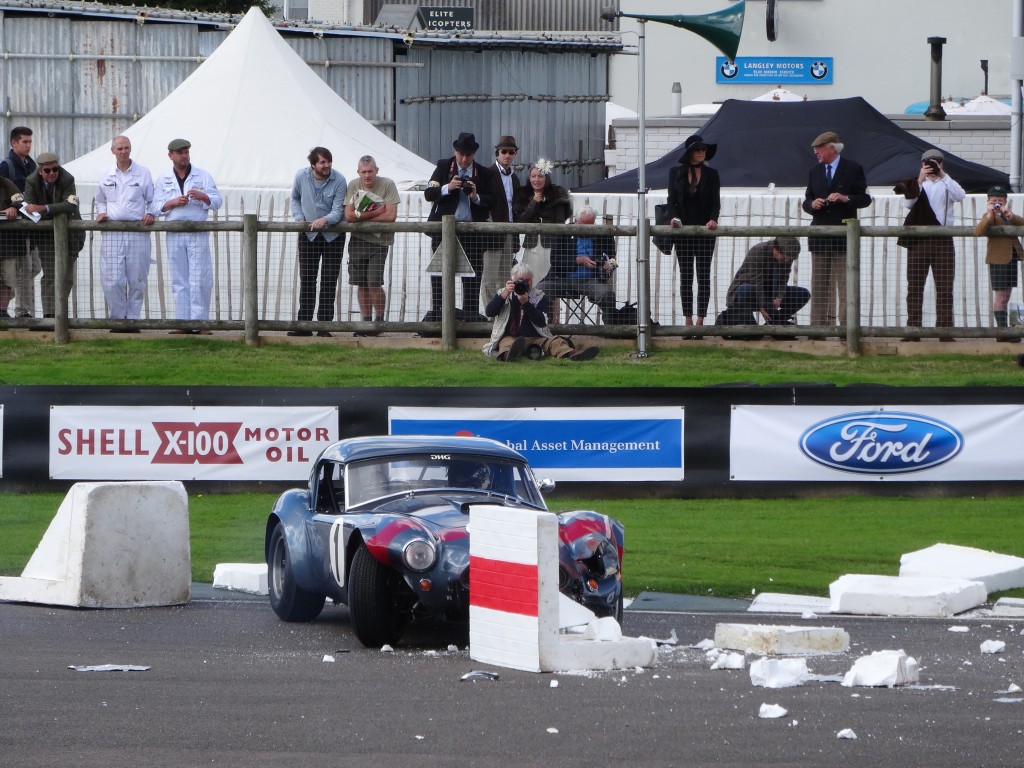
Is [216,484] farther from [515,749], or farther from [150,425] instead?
[515,749]

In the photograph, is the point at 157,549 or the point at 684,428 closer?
the point at 157,549

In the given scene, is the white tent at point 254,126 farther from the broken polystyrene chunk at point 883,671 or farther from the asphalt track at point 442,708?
the broken polystyrene chunk at point 883,671

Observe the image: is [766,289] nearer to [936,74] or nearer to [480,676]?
[480,676]

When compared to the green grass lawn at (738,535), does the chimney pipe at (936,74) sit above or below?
above

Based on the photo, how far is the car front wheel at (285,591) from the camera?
10047 mm

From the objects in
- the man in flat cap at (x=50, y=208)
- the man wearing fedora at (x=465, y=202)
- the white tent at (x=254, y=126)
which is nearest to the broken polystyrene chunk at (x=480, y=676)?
the man wearing fedora at (x=465, y=202)

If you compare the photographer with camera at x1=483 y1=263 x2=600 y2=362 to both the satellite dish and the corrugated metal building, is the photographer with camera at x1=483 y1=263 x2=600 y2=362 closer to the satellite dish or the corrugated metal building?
the corrugated metal building

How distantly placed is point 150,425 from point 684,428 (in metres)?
4.68

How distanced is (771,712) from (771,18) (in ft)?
114

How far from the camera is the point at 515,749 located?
6324 millimetres

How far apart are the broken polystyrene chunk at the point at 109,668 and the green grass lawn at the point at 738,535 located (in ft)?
12.8

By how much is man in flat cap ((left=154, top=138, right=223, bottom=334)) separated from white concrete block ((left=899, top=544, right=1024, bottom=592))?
8.80 metres

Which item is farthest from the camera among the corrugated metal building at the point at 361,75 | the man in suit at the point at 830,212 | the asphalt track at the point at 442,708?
the corrugated metal building at the point at 361,75

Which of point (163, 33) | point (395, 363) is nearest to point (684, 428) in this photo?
point (395, 363)
